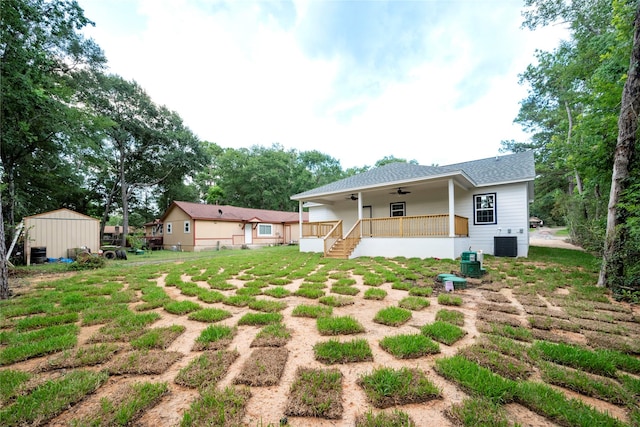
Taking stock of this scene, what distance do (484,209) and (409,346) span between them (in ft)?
34.2

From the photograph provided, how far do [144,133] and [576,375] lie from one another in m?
26.9

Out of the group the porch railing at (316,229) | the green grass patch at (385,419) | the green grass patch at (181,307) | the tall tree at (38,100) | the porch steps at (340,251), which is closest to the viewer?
the green grass patch at (385,419)

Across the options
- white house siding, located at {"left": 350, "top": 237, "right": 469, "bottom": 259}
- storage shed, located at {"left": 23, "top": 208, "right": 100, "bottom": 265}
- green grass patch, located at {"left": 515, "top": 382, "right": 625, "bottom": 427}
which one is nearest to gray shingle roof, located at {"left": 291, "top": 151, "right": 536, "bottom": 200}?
white house siding, located at {"left": 350, "top": 237, "right": 469, "bottom": 259}

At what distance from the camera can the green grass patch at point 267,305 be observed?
373 centimetres

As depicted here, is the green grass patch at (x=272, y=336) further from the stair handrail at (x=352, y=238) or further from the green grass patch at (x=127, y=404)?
the stair handrail at (x=352, y=238)

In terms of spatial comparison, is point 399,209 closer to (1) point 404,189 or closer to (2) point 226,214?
(1) point 404,189

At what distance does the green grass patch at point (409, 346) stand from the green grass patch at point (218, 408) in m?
1.44

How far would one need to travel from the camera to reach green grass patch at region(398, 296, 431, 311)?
149 inches

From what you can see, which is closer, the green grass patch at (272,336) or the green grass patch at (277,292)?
the green grass patch at (272,336)

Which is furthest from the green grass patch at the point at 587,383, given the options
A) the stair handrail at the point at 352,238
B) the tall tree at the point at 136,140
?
the tall tree at the point at 136,140

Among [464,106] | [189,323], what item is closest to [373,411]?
[189,323]

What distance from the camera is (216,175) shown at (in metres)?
35.1

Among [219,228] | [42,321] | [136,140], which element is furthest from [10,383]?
[136,140]

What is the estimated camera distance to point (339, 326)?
301 centimetres
